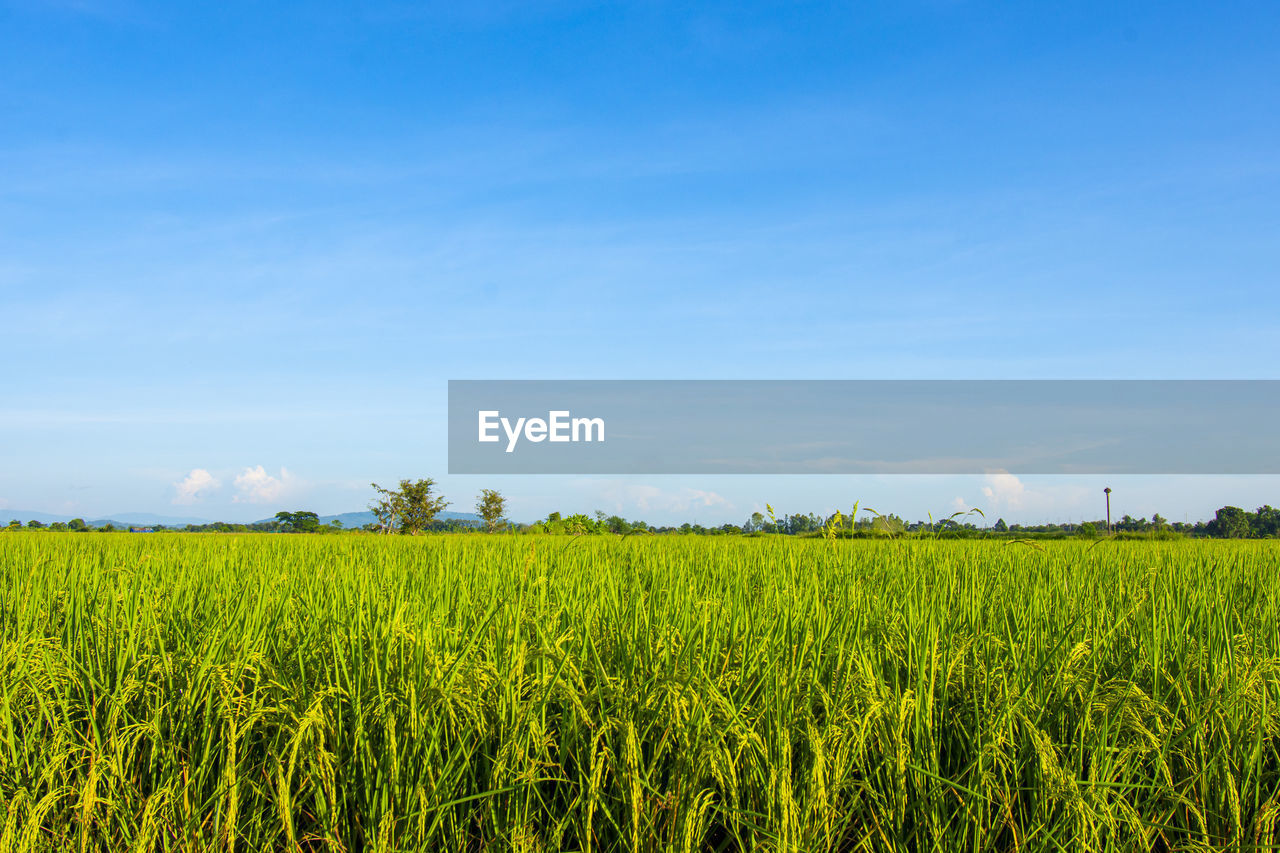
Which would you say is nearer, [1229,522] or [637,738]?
[637,738]

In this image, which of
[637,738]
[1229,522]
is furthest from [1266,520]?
[637,738]

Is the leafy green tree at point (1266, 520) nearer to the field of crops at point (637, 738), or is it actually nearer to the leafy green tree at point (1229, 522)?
the leafy green tree at point (1229, 522)

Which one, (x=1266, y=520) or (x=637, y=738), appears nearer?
(x=637, y=738)

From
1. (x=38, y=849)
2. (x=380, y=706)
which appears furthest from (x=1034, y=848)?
(x=38, y=849)

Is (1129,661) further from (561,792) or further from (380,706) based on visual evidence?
(380,706)

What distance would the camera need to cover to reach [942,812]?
6.32 ft

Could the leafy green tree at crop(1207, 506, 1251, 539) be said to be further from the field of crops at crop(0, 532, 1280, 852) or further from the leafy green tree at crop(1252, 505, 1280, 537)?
the field of crops at crop(0, 532, 1280, 852)

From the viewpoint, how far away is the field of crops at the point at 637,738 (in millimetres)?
1894

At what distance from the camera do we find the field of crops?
1894 mm

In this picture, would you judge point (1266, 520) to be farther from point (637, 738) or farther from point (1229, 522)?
point (637, 738)

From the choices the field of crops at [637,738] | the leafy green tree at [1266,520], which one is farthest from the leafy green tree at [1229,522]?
the field of crops at [637,738]

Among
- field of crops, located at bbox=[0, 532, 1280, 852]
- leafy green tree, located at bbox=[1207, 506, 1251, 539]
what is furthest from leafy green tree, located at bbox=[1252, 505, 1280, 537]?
field of crops, located at bbox=[0, 532, 1280, 852]

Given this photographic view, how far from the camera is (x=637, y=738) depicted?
1.97 metres

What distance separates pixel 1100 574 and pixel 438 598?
515 centimetres
